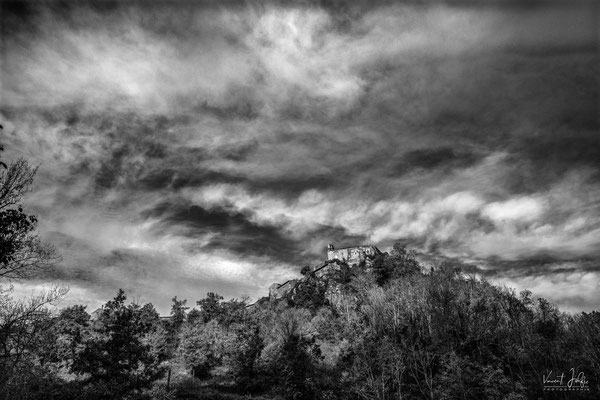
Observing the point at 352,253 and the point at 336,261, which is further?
the point at 352,253

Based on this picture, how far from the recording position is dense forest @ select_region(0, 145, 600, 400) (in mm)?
28078

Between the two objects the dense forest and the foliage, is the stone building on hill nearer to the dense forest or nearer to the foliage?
the dense forest

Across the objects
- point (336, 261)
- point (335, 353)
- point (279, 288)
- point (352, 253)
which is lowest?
point (335, 353)

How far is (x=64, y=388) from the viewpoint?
3453 centimetres

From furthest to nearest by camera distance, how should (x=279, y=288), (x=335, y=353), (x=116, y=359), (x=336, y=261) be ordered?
(x=279, y=288) < (x=336, y=261) < (x=335, y=353) < (x=116, y=359)

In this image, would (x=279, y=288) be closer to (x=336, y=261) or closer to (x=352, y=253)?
(x=336, y=261)

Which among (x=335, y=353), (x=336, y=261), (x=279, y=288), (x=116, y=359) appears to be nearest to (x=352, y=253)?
(x=336, y=261)

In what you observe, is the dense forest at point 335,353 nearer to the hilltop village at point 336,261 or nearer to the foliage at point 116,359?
the foliage at point 116,359

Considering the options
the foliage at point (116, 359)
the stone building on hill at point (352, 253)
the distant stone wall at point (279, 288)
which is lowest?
the foliage at point (116, 359)

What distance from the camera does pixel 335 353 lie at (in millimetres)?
48344

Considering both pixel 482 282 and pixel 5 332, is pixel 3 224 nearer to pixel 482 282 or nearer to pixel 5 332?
pixel 5 332

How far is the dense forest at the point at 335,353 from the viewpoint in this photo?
2808 cm

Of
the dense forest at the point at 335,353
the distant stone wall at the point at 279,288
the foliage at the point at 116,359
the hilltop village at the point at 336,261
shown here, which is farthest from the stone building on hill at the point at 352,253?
the foliage at the point at 116,359

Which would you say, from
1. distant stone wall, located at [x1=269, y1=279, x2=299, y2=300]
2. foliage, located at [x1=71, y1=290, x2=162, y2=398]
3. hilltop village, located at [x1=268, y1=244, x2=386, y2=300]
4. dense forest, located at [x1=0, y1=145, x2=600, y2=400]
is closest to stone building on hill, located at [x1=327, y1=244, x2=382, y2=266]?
hilltop village, located at [x1=268, y1=244, x2=386, y2=300]
